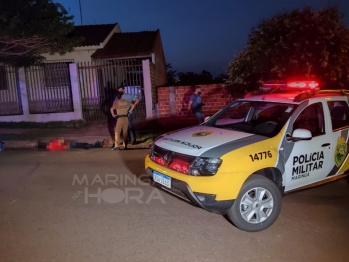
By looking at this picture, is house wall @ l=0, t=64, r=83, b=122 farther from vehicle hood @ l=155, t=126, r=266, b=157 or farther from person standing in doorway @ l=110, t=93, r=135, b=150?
vehicle hood @ l=155, t=126, r=266, b=157

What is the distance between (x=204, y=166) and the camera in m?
3.90

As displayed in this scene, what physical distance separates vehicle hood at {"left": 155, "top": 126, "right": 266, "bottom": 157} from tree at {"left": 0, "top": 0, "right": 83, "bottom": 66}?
25.4 ft

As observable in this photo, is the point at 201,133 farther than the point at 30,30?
No

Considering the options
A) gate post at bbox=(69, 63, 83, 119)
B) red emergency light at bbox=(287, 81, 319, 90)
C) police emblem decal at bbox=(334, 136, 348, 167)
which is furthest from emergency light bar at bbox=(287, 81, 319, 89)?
gate post at bbox=(69, 63, 83, 119)

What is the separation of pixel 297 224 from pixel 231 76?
805cm

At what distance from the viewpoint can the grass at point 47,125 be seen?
12.3 m

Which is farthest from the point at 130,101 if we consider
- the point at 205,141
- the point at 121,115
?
the point at 205,141

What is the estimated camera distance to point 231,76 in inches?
463

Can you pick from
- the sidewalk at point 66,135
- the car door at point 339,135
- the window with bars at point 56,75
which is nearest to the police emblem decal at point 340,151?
the car door at point 339,135

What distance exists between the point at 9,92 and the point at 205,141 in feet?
37.5

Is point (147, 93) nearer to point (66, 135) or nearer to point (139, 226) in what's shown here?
point (66, 135)

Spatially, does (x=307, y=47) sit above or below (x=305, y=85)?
above

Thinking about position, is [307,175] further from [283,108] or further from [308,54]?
[308,54]

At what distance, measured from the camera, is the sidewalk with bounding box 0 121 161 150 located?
1022 cm
